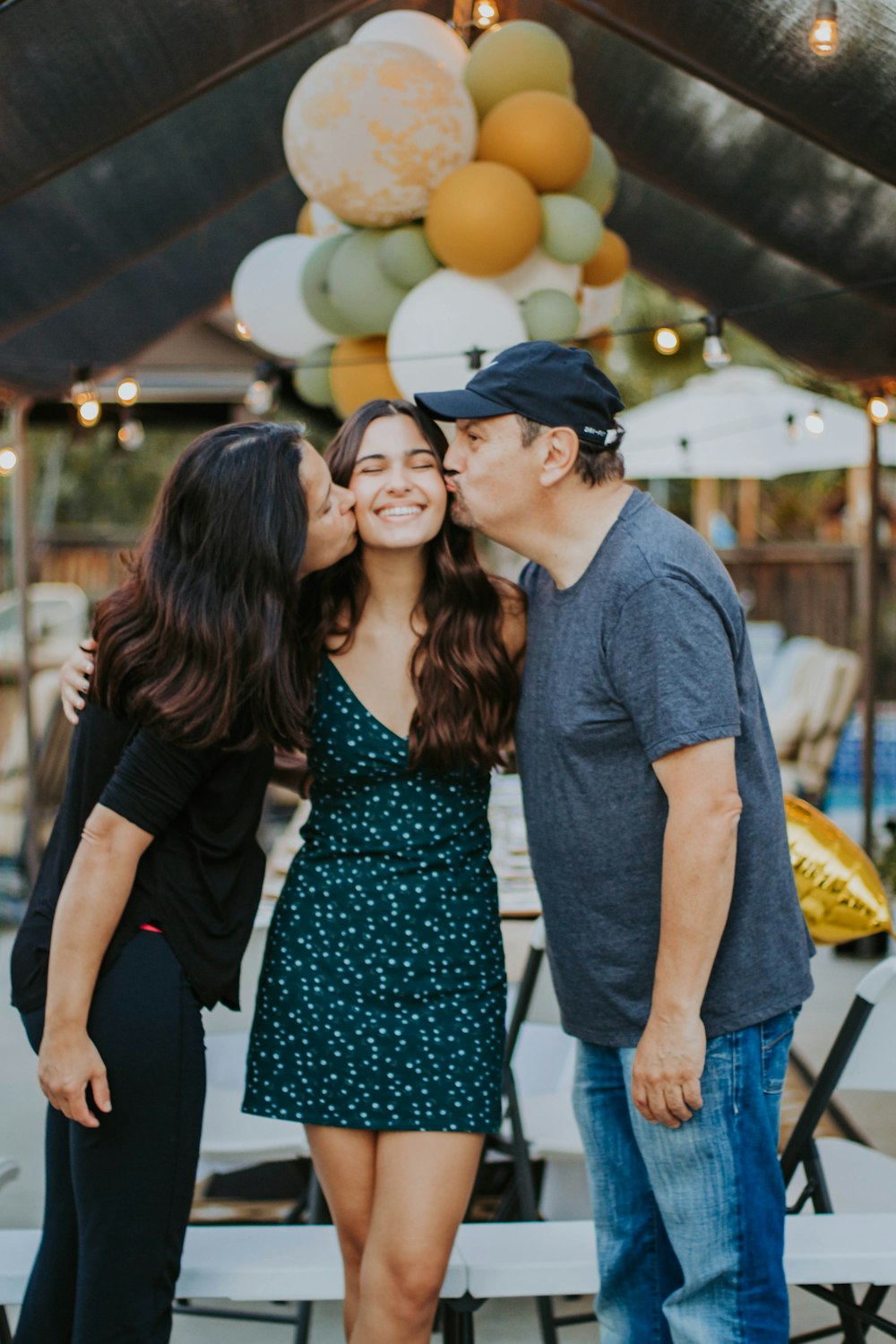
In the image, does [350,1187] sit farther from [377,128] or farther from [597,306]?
[597,306]

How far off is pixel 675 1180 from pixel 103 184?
3.14 m

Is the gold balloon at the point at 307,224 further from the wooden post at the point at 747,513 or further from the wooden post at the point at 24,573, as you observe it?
the wooden post at the point at 747,513

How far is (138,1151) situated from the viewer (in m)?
1.70

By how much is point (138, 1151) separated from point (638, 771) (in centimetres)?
81

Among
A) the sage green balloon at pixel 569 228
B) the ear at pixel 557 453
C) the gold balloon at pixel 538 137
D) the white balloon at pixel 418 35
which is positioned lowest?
the ear at pixel 557 453

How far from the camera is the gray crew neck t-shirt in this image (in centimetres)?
167

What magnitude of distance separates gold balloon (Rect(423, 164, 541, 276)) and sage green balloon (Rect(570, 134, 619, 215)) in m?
0.30

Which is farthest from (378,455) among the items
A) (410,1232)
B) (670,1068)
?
(410,1232)

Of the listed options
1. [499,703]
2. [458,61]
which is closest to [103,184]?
[458,61]

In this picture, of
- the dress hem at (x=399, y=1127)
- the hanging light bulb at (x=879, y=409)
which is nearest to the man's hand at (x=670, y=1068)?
the dress hem at (x=399, y=1127)

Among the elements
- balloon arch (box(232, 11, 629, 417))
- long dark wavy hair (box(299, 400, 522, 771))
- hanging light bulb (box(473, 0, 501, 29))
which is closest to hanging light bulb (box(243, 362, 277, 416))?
balloon arch (box(232, 11, 629, 417))

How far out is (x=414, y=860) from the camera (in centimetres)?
192

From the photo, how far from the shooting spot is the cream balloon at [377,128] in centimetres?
316

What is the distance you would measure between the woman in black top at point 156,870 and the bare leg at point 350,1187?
0.24 m
